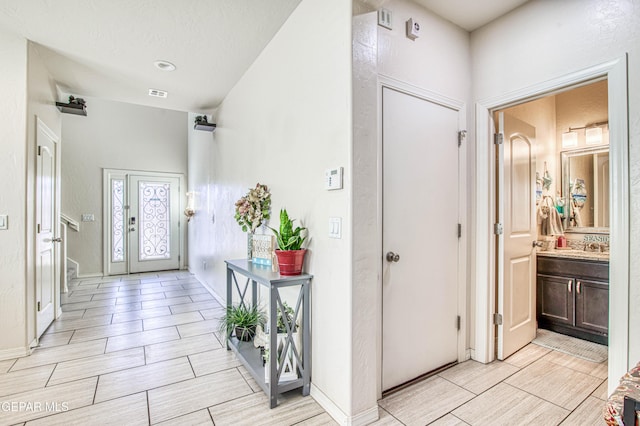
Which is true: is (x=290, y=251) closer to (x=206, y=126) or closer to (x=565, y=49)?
(x=565, y=49)

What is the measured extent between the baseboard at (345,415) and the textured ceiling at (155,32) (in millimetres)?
2336

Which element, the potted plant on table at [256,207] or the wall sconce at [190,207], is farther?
the wall sconce at [190,207]

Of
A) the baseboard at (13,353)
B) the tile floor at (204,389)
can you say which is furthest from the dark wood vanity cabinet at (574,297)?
the baseboard at (13,353)

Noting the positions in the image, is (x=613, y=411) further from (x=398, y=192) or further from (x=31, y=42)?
(x=31, y=42)

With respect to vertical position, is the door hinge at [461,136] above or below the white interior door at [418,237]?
above

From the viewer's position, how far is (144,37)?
267 centimetres

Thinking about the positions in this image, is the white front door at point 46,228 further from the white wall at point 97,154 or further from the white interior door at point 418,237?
the white interior door at point 418,237

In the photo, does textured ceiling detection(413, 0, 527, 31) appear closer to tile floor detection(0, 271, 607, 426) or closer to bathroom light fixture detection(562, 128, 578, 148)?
bathroom light fixture detection(562, 128, 578, 148)

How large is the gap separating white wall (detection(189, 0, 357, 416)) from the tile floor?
45 cm

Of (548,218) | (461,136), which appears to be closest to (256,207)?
(461,136)

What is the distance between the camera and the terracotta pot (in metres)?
2.07

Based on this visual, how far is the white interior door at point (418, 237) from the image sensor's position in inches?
82.6

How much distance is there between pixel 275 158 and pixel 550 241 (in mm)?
2999

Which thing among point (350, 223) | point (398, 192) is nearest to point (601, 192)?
point (398, 192)
